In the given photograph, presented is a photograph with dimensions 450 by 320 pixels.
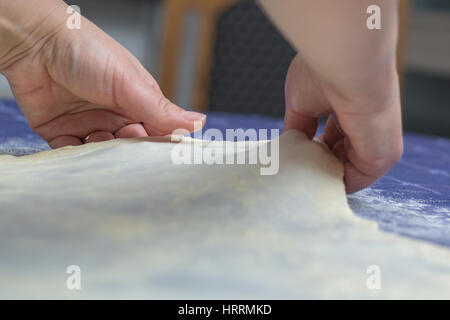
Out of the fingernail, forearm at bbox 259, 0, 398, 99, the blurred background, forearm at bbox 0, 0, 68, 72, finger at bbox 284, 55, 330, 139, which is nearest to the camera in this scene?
forearm at bbox 259, 0, 398, 99

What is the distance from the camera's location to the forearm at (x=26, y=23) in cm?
88

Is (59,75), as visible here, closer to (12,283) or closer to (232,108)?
(12,283)

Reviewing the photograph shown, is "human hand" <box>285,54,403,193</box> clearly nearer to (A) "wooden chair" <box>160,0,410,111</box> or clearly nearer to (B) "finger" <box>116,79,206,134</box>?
(B) "finger" <box>116,79,206,134</box>

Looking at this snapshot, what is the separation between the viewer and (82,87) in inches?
33.3

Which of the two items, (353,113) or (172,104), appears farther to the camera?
(172,104)

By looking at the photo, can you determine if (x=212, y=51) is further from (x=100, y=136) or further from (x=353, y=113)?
(x=353, y=113)

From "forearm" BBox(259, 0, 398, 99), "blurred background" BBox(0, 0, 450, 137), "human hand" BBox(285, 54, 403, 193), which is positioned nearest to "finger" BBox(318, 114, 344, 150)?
"human hand" BBox(285, 54, 403, 193)

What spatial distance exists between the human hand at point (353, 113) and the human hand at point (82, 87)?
21 centimetres

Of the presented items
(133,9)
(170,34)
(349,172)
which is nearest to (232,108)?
(170,34)

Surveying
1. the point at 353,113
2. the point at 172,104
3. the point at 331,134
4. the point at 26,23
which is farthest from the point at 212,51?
the point at 353,113

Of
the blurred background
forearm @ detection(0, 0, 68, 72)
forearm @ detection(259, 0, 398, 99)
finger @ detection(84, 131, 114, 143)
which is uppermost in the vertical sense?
the blurred background

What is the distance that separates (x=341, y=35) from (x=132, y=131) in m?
0.49

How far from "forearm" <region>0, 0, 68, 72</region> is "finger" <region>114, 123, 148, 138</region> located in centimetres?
19

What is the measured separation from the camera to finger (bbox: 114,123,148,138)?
2.83 feet
